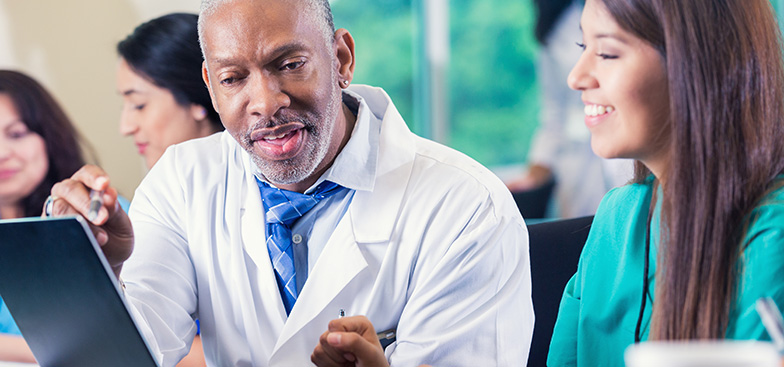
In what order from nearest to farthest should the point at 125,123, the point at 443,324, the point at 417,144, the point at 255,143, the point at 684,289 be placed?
the point at 684,289, the point at 443,324, the point at 255,143, the point at 417,144, the point at 125,123

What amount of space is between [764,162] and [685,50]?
174 millimetres

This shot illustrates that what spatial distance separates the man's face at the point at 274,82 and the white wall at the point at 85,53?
1.29 m

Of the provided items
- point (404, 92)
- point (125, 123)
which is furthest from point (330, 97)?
point (404, 92)

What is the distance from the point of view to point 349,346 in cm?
96

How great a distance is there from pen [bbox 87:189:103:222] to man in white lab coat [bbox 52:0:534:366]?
13 cm

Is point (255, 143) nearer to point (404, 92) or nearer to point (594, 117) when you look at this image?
point (594, 117)

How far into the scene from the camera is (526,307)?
1.28 m

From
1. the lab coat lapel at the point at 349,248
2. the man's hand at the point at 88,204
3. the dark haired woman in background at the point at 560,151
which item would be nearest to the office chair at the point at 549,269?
the lab coat lapel at the point at 349,248

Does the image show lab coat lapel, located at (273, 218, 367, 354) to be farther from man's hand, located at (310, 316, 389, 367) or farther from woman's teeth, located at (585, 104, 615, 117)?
woman's teeth, located at (585, 104, 615, 117)

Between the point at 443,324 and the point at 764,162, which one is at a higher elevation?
the point at 764,162

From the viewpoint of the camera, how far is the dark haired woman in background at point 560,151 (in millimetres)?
3748

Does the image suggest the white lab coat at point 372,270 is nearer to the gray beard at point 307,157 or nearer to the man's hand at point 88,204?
the gray beard at point 307,157

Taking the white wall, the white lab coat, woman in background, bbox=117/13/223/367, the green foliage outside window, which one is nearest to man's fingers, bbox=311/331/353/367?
the white lab coat

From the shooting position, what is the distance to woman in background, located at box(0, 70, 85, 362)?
2.21 metres
